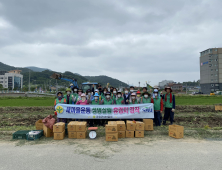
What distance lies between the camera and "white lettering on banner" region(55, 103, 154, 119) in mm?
7945

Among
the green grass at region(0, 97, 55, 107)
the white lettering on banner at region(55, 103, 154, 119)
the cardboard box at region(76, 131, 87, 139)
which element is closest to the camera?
the cardboard box at region(76, 131, 87, 139)

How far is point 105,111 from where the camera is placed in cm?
796

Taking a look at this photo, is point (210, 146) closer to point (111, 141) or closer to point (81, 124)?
point (111, 141)

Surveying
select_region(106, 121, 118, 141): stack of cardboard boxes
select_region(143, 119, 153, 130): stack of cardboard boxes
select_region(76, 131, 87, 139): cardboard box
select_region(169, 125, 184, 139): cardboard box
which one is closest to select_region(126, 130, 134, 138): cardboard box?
select_region(106, 121, 118, 141): stack of cardboard boxes

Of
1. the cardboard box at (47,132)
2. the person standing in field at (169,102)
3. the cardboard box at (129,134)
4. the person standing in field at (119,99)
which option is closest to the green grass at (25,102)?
the person standing in field at (119,99)

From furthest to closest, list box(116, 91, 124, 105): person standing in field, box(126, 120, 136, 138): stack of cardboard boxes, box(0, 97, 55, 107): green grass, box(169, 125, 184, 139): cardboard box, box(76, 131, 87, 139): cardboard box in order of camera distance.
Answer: box(0, 97, 55, 107): green grass, box(116, 91, 124, 105): person standing in field, box(126, 120, 136, 138): stack of cardboard boxes, box(76, 131, 87, 139): cardboard box, box(169, 125, 184, 139): cardboard box

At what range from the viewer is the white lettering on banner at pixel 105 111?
795 centimetres

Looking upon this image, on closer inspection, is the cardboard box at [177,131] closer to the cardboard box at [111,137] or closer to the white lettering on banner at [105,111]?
the white lettering on banner at [105,111]

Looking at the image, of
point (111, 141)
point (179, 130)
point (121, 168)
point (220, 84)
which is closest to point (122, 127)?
point (111, 141)

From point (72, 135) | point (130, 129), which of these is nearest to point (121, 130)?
point (130, 129)

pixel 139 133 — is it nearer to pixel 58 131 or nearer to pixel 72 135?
pixel 72 135

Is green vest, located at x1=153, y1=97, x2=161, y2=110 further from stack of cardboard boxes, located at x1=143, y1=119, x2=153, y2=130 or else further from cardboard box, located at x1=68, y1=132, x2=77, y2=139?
cardboard box, located at x1=68, y1=132, x2=77, y2=139

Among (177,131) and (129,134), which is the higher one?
(177,131)

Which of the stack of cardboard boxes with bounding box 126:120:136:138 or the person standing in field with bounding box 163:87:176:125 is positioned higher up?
the person standing in field with bounding box 163:87:176:125
